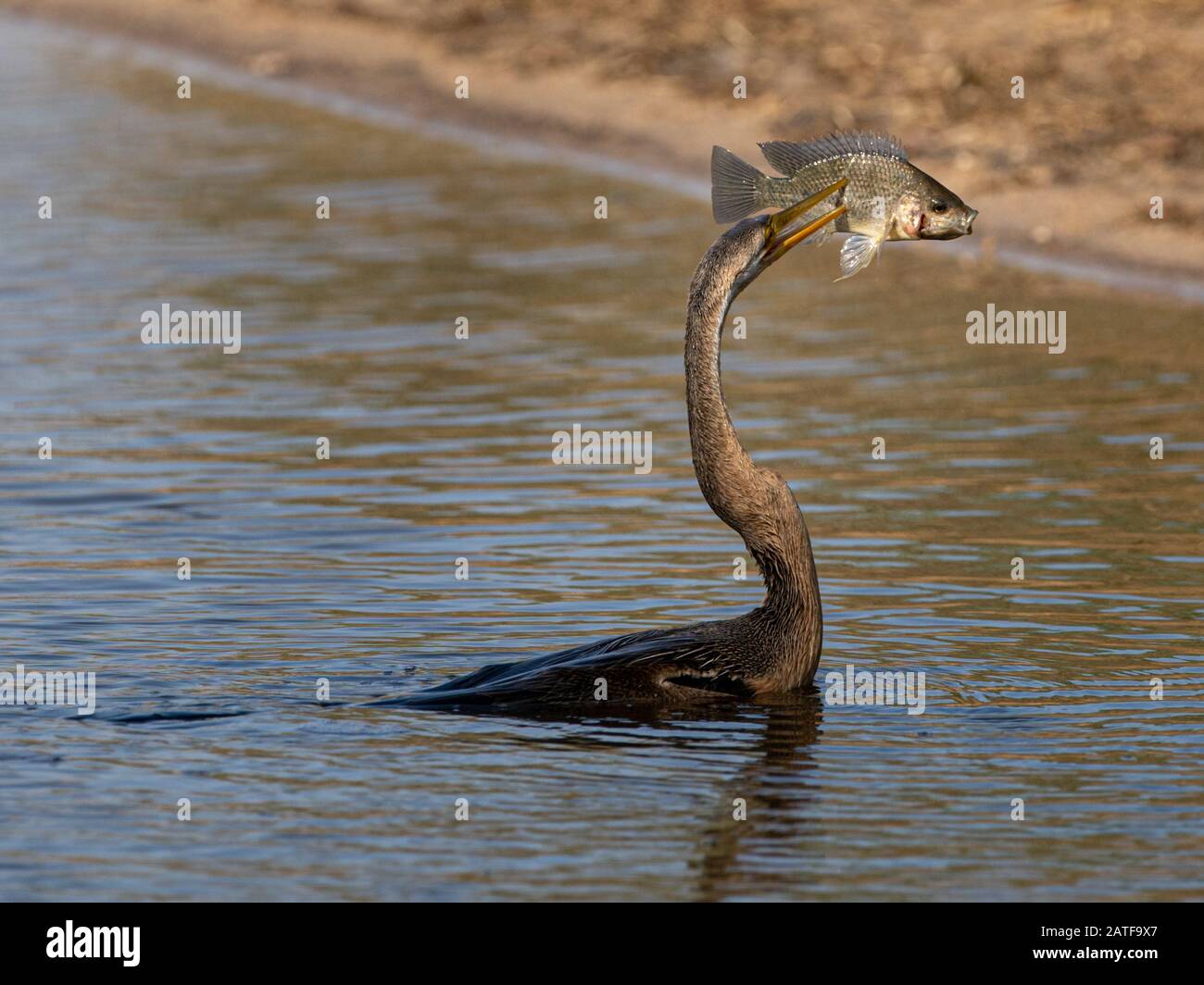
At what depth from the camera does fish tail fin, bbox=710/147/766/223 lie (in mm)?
8109

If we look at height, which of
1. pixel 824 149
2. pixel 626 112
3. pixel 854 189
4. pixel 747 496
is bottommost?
pixel 747 496

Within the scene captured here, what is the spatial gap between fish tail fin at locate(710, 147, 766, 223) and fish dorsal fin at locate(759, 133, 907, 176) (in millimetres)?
100

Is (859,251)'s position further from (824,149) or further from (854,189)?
(824,149)

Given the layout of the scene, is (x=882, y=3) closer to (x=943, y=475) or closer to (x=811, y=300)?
(x=811, y=300)

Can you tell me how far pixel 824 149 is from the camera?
8258 mm

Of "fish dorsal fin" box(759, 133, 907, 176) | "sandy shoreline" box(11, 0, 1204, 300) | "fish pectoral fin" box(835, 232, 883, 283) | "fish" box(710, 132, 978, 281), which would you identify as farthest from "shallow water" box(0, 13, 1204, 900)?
"fish dorsal fin" box(759, 133, 907, 176)

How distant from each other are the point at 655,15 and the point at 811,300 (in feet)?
38.4

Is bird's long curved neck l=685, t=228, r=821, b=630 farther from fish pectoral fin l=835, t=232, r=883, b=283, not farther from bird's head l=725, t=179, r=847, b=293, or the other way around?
fish pectoral fin l=835, t=232, r=883, b=283

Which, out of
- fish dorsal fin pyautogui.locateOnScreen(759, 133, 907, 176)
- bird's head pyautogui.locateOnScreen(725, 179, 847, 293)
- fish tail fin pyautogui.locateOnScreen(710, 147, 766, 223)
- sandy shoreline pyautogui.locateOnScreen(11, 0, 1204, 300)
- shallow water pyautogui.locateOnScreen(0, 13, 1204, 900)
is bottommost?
Result: shallow water pyautogui.locateOnScreen(0, 13, 1204, 900)

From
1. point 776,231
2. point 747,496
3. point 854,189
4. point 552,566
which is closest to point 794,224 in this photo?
point 776,231

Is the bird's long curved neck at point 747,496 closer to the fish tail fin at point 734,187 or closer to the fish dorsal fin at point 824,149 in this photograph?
the fish tail fin at point 734,187

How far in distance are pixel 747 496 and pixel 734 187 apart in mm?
1120

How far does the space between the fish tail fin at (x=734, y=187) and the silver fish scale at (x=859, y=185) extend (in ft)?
0.13
